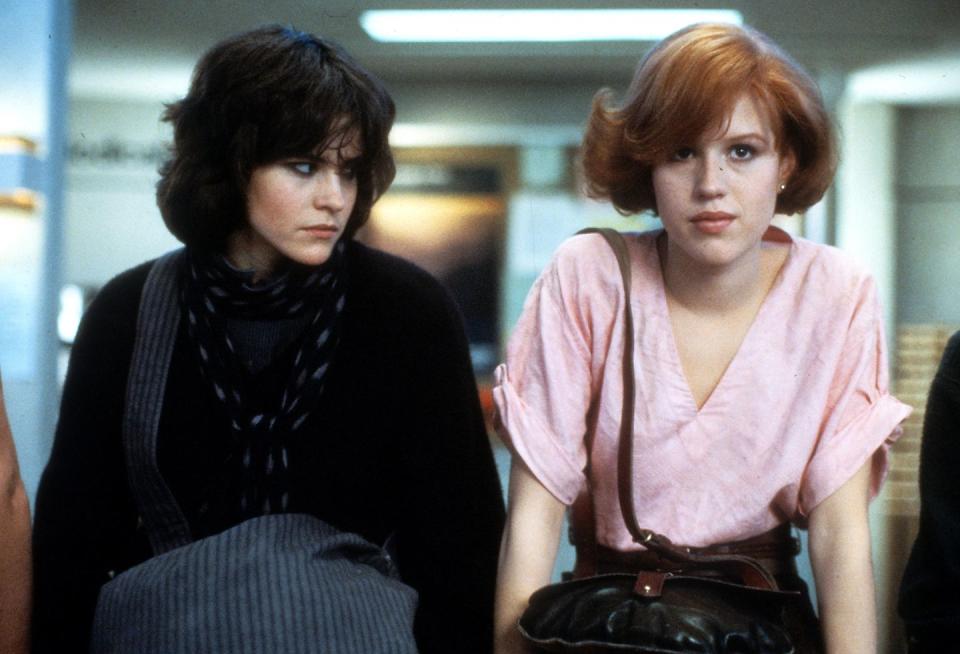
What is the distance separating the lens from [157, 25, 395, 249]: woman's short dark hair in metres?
1.83

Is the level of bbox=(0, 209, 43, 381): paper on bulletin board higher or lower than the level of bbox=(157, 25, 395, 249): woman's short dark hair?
lower

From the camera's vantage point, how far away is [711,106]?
173 cm

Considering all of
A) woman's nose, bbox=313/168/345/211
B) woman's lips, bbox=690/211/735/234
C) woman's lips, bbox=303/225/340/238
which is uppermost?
woman's nose, bbox=313/168/345/211

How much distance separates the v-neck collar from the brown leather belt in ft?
0.73

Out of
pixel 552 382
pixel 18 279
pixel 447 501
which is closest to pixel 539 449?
pixel 552 382

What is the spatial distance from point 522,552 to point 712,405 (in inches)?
15.8

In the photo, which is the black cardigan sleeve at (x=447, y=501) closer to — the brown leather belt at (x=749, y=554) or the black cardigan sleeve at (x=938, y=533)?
the brown leather belt at (x=749, y=554)

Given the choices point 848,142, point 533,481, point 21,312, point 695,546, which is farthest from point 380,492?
point 848,142

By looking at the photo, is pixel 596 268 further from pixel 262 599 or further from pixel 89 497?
pixel 89 497

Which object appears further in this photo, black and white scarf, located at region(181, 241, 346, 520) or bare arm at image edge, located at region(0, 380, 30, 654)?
black and white scarf, located at region(181, 241, 346, 520)

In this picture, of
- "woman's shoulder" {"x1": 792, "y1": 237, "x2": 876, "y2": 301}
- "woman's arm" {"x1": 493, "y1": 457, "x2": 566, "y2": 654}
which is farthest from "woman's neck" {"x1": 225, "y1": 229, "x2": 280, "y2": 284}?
"woman's shoulder" {"x1": 792, "y1": 237, "x2": 876, "y2": 301}

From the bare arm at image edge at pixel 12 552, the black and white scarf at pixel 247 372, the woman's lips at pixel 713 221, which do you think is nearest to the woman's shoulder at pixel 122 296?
the black and white scarf at pixel 247 372

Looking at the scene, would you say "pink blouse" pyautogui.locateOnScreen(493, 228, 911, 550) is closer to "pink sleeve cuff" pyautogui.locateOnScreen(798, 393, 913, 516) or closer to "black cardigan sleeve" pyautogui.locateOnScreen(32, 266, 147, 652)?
"pink sleeve cuff" pyautogui.locateOnScreen(798, 393, 913, 516)

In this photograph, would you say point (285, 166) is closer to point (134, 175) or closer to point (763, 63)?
point (763, 63)
